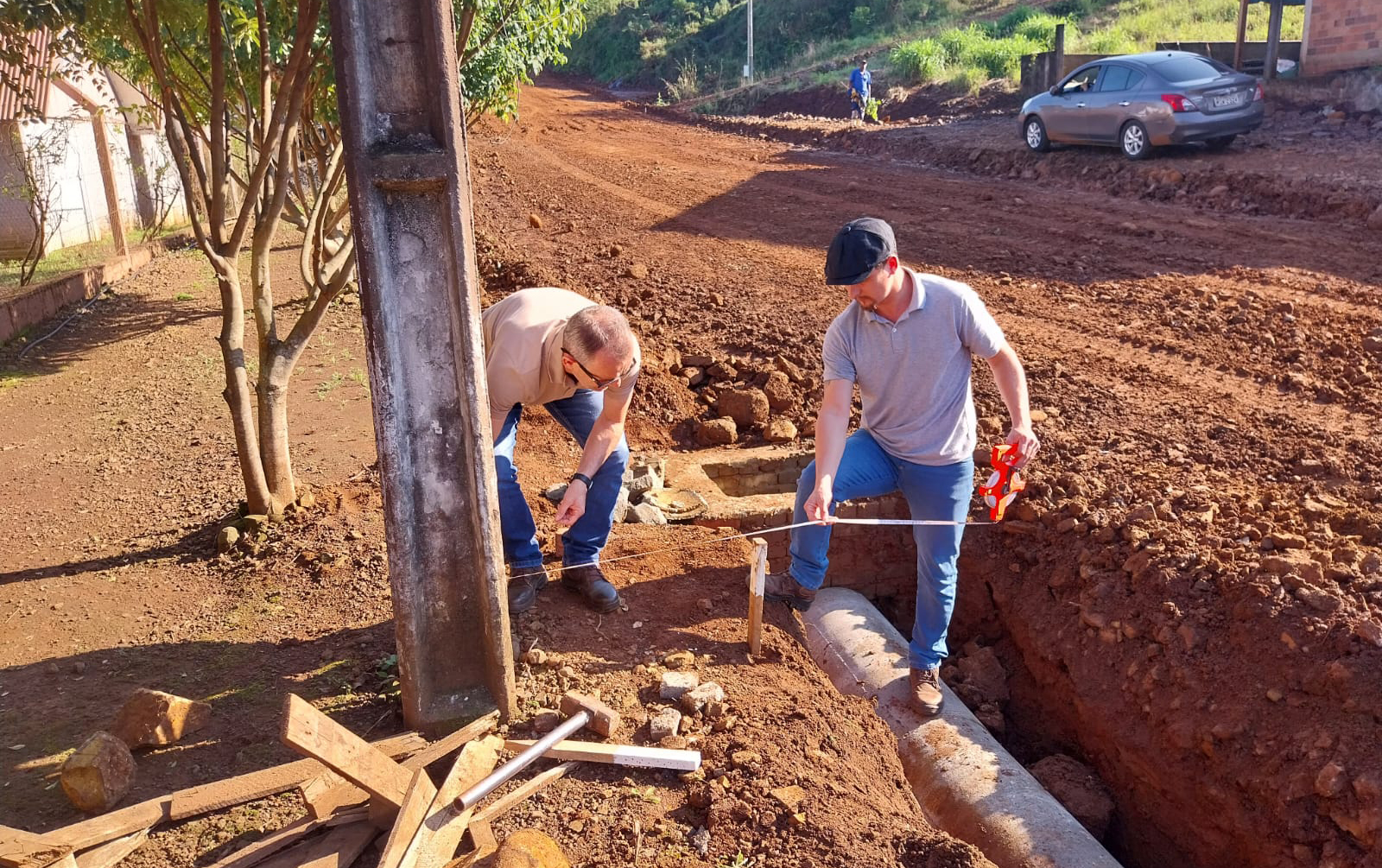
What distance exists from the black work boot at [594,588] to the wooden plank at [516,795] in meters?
1.15

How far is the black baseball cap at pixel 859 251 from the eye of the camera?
162 inches

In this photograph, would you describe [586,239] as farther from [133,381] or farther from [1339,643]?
[1339,643]

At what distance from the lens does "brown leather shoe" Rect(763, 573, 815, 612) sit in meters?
5.27

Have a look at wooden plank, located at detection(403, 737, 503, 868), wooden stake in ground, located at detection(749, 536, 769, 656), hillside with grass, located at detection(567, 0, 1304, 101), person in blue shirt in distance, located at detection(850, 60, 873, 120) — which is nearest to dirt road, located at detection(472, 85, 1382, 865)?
wooden stake in ground, located at detection(749, 536, 769, 656)

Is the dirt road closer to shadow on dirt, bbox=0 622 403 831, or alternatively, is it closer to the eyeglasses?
the eyeglasses

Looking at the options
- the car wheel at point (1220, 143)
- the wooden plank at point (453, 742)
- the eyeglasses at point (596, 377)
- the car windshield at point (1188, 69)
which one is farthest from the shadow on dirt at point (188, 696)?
the car wheel at point (1220, 143)

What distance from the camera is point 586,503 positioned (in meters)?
4.90

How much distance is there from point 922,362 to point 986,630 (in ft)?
7.06

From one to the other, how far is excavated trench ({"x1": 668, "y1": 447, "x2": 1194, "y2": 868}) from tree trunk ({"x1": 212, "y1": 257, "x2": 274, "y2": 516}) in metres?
2.34

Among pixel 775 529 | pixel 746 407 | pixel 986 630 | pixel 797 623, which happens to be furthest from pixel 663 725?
pixel 746 407

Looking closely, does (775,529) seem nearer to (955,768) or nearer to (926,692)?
(926,692)

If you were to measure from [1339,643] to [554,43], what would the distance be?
919cm

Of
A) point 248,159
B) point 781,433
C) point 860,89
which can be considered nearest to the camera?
point 248,159

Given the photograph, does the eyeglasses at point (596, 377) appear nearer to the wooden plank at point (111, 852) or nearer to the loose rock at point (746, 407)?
the wooden plank at point (111, 852)
